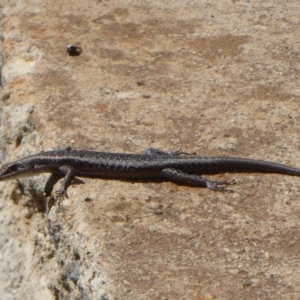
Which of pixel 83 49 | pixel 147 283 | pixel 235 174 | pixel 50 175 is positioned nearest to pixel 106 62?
pixel 83 49

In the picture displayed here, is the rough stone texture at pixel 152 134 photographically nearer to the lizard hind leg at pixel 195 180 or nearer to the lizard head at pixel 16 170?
the lizard hind leg at pixel 195 180

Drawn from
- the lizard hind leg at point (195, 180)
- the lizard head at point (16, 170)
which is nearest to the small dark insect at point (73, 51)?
the lizard head at point (16, 170)

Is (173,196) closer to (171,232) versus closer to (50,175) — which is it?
(171,232)

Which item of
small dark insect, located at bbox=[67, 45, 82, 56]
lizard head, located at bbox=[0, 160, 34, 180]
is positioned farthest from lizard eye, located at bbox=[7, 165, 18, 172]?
small dark insect, located at bbox=[67, 45, 82, 56]

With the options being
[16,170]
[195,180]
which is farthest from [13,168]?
[195,180]

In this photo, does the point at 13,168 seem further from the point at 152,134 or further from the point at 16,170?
the point at 152,134

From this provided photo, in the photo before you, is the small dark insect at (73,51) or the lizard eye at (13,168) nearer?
the lizard eye at (13,168)

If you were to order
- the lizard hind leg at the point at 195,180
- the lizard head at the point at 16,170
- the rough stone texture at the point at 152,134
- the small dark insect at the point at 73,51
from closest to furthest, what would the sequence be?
the rough stone texture at the point at 152,134
the lizard hind leg at the point at 195,180
the lizard head at the point at 16,170
the small dark insect at the point at 73,51
